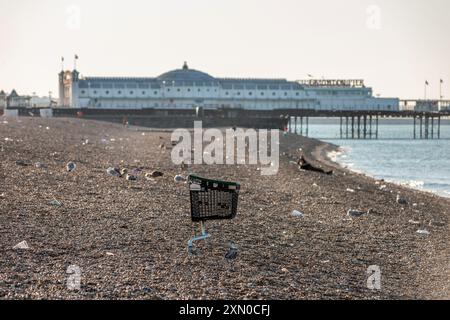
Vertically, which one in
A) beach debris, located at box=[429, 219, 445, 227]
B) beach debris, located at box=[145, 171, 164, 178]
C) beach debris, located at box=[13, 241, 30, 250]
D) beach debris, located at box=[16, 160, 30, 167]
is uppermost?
beach debris, located at box=[16, 160, 30, 167]

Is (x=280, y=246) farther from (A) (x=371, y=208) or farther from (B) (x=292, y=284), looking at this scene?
(A) (x=371, y=208)

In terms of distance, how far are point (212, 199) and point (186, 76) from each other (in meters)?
119

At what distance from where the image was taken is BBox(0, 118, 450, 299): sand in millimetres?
8750

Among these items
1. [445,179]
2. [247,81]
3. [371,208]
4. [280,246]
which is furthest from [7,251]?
[247,81]

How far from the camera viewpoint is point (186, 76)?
128m

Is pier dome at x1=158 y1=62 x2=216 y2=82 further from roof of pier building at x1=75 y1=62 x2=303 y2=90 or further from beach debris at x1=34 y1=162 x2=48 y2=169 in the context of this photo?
beach debris at x1=34 y1=162 x2=48 y2=169

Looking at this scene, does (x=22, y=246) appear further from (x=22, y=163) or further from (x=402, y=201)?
(x=402, y=201)

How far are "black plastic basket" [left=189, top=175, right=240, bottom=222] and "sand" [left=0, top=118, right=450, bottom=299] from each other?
416 millimetres

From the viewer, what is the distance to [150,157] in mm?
26469

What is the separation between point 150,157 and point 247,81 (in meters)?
104

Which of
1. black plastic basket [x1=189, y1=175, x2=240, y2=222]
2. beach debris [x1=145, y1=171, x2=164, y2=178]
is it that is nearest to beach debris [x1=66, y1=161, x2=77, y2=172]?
beach debris [x1=145, y1=171, x2=164, y2=178]

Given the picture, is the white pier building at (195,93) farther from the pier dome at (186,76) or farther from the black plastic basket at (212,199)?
the black plastic basket at (212,199)

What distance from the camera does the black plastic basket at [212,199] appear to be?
10.5 m

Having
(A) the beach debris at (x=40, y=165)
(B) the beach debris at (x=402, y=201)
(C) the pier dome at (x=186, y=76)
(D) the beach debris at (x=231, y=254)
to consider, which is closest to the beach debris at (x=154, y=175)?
(A) the beach debris at (x=40, y=165)
